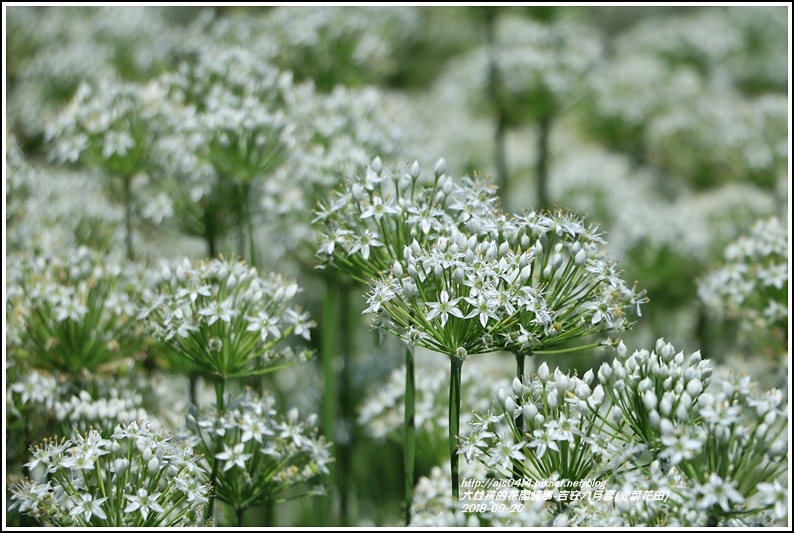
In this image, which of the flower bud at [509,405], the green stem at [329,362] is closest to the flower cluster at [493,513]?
the flower bud at [509,405]

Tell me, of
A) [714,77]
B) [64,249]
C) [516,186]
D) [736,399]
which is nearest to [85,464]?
[64,249]

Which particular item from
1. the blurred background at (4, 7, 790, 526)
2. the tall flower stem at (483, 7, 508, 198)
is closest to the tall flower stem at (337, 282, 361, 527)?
the blurred background at (4, 7, 790, 526)

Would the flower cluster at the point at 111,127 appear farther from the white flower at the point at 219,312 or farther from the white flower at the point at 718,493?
the white flower at the point at 718,493

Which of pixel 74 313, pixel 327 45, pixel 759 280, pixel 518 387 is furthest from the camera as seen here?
pixel 327 45

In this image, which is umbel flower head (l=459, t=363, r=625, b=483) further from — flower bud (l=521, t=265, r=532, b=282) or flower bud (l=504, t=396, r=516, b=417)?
flower bud (l=521, t=265, r=532, b=282)

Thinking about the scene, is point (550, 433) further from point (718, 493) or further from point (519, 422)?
point (718, 493)

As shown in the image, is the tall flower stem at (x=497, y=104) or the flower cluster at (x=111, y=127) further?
the tall flower stem at (x=497, y=104)

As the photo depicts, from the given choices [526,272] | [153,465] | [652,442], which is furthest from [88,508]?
[652,442]
